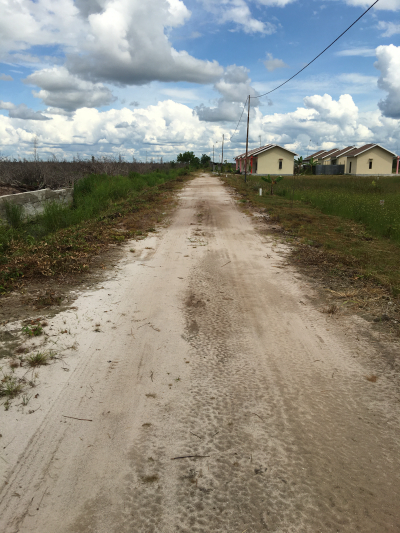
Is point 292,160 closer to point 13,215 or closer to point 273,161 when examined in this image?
point 273,161

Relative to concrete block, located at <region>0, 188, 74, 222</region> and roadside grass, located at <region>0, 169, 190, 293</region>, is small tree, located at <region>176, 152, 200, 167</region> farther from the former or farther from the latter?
concrete block, located at <region>0, 188, 74, 222</region>

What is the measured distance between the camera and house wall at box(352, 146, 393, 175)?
59.9 m

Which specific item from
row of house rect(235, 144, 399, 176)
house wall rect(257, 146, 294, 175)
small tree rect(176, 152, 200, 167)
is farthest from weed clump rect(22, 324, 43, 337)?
small tree rect(176, 152, 200, 167)

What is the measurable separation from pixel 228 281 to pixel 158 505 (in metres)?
4.17

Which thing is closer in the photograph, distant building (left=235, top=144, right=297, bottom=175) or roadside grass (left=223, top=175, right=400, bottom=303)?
roadside grass (left=223, top=175, right=400, bottom=303)

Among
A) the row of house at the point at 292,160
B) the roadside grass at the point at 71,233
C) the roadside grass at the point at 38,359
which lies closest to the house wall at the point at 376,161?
the row of house at the point at 292,160

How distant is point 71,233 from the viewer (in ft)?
29.1

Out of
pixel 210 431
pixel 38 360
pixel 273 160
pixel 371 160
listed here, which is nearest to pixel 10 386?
pixel 38 360

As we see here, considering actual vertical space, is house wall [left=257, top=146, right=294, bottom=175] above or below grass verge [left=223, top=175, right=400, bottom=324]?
above

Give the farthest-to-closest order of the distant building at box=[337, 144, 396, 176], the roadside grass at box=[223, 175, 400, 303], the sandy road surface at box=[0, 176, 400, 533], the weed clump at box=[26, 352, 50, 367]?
the distant building at box=[337, 144, 396, 176] → the roadside grass at box=[223, 175, 400, 303] → the weed clump at box=[26, 352, 50, 367] → the sandy road surface at box=[0, 176, 400, 533]

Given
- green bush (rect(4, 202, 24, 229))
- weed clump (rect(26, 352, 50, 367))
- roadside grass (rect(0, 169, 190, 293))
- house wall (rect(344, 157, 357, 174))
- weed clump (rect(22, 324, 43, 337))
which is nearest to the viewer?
weed clump (rect(26, 352, 50, 367))

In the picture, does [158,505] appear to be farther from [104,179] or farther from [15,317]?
[104,179]

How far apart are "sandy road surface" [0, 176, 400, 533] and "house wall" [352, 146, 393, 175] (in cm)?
6243

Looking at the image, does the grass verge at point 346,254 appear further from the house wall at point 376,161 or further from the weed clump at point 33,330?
the house wall at point 376,161
